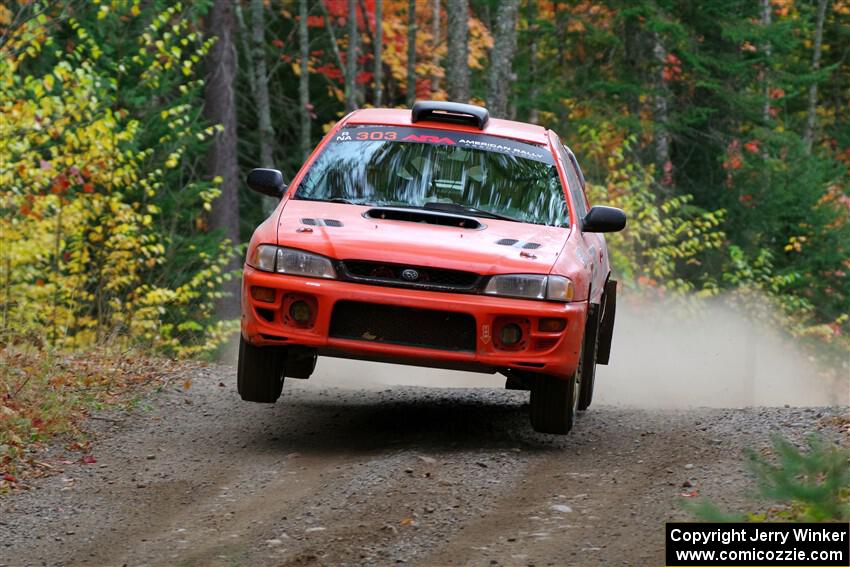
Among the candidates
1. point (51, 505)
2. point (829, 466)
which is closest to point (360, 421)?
point (51, 505)

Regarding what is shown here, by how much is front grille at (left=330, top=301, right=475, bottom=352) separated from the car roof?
2.14 m

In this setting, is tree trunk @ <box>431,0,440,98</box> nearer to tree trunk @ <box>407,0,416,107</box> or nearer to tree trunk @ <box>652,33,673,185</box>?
tree trunk @ <box>407,0,416,107</box>

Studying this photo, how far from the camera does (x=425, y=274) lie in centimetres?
806

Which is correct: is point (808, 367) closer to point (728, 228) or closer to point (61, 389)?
point (728, 228)

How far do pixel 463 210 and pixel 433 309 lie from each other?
1229mm

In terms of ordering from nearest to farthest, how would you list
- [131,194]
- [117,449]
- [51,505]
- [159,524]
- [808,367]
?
[159,524], [51,505], [117,449], [131,194], [808,367]

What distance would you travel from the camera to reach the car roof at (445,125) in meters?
9.86

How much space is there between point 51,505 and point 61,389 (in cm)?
280

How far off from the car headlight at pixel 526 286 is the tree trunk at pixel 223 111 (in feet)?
59.5

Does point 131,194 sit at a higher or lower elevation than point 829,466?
lower

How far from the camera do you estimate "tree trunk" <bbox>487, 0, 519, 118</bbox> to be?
71.9 feet

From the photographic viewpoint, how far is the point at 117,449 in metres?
8.69

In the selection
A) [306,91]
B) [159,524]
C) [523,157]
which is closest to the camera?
[159,524]

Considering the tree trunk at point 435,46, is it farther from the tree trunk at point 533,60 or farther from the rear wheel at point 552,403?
the rear wheel at point 552,403
